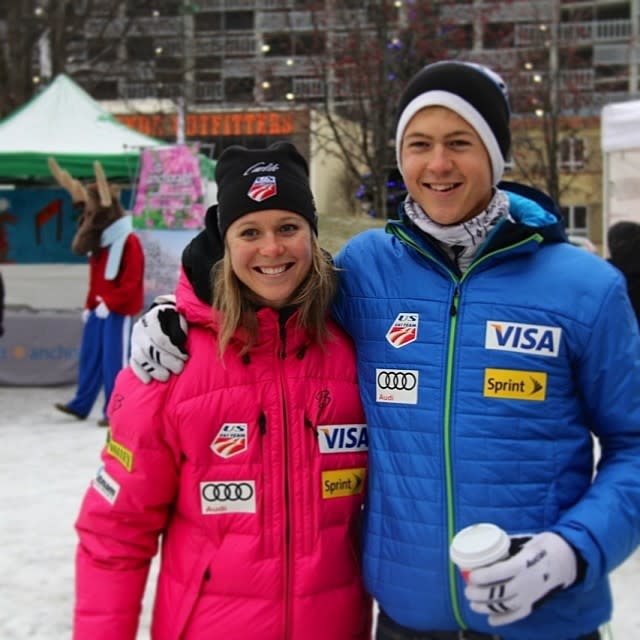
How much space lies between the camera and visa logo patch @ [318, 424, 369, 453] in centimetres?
184

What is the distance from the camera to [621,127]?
677 centimetres

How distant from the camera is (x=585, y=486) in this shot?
5.51ft

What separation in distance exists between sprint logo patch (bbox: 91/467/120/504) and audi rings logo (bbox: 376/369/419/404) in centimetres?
57

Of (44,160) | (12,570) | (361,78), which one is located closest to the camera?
(12,570)

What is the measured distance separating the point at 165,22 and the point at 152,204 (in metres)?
17.0

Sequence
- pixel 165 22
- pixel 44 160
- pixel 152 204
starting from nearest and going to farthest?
pixel 152 204
pixel 44 160
pixel 165 22

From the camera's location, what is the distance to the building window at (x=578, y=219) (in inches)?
1291

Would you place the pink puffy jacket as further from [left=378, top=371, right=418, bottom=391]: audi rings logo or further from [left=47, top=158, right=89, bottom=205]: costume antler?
[left=47, top=158, right=89, bottom=205]: costume antler

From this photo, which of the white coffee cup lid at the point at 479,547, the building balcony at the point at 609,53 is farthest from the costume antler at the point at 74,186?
the building balcony at the point at 609,53

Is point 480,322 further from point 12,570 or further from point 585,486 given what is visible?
point 12,570

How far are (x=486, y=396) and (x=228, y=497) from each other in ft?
1.82

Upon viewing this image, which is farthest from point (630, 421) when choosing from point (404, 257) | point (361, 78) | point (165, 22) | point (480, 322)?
point (165, 22)

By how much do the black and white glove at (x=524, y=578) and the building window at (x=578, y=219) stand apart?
31935mm

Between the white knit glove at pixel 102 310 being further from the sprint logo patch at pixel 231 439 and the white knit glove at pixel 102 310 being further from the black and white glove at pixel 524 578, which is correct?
the black and white glove at pixel 524 578
